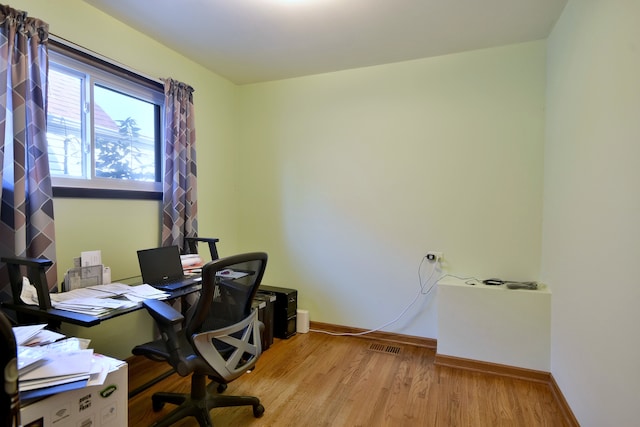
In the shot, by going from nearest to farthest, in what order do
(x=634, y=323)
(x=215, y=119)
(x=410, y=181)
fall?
(x=634, y=323) → (x=410, y=181) → (x=215, y=119)

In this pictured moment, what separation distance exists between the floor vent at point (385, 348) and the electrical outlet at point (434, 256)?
846 mm

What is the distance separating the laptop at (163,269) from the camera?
2.32 meters

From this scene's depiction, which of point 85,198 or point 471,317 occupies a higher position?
point 85,198

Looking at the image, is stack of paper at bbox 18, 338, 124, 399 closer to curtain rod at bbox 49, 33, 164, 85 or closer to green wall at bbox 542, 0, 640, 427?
curtain rod at bbox 49, 33, 164, 85

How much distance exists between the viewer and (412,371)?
105 inches

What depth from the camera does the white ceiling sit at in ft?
7.43

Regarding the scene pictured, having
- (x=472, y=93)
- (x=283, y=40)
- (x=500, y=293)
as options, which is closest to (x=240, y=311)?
(x=500, y=293)

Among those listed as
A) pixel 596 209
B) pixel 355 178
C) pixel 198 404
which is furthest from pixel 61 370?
pixel 355 178

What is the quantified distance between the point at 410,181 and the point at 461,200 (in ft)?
1.51

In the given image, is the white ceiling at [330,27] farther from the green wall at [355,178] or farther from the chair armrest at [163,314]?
the chair armrest at [163,314]

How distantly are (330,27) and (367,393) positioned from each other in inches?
102

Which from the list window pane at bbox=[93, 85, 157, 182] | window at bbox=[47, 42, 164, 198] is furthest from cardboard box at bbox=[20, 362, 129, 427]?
window pane at bbox=[93, 85, 157, 182]

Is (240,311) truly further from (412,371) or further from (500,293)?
(500,293)

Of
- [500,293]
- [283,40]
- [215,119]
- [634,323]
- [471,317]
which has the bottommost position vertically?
[471,317]
